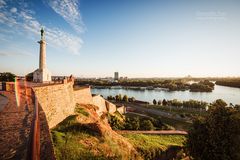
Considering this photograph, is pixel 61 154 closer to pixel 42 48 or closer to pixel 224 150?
pixel 224 150

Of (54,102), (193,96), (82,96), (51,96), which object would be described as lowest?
(193,96)

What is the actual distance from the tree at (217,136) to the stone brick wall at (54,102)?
981 centimetres

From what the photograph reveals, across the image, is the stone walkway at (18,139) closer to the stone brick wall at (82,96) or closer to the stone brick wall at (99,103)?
the stone brick wall at (82,96)

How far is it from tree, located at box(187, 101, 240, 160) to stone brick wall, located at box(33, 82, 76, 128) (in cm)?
981

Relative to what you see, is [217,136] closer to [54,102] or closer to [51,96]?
[54,102]

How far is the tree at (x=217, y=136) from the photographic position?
10219mm

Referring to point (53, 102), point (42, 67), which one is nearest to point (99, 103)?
point (42, 67)

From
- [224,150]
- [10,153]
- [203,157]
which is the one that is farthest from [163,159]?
[10,153]

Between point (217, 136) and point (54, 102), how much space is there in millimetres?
11603

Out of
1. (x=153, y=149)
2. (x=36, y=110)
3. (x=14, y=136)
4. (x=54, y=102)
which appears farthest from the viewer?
(x=153, y=149)

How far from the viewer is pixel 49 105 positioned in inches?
481

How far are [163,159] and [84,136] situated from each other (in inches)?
307

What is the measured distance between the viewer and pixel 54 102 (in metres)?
13.1

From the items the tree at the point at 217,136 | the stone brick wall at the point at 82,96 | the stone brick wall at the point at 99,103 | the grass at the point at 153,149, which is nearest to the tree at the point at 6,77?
the stone brick wall at the point at 82,96
